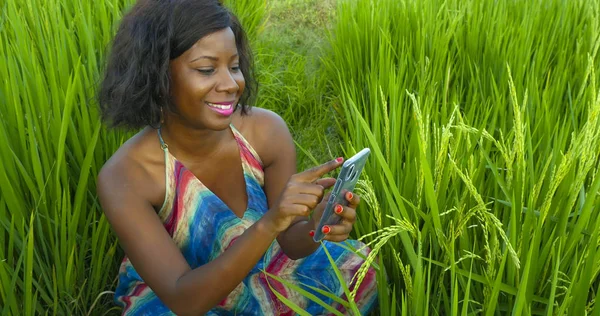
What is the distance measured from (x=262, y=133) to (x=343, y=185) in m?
A: 0.73

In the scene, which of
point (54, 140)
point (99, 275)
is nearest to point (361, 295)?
point (99, 275)

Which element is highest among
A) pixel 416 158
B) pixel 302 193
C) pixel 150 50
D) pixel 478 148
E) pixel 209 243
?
pixel 150 50

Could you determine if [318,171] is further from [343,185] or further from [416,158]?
[416,158]

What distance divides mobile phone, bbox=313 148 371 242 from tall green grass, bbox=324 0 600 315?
0.14ft

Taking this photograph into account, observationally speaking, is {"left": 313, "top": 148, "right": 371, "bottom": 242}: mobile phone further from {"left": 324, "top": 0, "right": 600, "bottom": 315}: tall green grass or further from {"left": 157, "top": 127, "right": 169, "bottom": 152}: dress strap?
{"left": 157, "top": 127, "right": 169, "bottom": 152}: dress strap

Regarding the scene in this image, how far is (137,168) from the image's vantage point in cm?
172

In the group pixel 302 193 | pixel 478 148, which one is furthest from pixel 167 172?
pixel 478 148

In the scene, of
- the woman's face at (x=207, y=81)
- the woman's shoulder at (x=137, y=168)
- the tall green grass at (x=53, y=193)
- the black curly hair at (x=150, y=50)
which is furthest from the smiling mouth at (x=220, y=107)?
the tall green grass at (x=53, y=193)

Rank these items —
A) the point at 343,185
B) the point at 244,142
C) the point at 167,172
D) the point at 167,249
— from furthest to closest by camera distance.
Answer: the point at 244,142
the point at 167,172
the point at 167,249
the point at 343,185

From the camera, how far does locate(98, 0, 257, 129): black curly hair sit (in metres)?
1.66

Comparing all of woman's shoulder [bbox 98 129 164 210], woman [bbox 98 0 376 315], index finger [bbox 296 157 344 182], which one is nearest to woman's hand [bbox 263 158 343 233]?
index finger [bbox 296 157 344 182]

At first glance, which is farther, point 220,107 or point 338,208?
point 220,107

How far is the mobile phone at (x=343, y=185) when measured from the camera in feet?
3.77

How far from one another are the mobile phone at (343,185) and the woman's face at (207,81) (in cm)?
41
